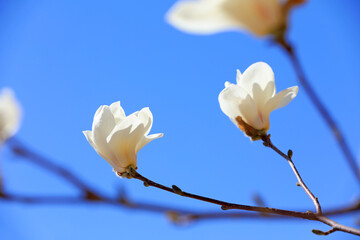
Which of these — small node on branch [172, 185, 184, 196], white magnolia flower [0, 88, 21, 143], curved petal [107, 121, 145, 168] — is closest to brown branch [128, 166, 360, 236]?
small node on branch [172, 185, 184, 196]

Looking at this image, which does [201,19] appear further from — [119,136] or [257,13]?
[119,136]

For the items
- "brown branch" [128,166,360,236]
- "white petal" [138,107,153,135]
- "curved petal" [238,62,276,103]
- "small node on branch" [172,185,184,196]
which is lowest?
"brown branch" [128,166,360,236]

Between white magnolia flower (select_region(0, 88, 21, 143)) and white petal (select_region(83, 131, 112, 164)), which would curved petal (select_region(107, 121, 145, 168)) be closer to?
white petal (select_region(83, 131, 112, 164))

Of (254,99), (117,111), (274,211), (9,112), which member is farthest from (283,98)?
(9,112)

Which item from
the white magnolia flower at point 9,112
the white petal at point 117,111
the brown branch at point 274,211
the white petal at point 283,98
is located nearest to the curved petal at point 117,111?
the white petal at point 117,111

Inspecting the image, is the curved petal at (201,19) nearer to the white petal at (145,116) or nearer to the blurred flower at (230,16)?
the blurred flower at (230,16)

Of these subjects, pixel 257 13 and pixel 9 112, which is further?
pixel 9 112
